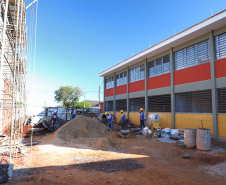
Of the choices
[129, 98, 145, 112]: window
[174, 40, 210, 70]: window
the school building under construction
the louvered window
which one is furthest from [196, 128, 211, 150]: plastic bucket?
[129, 98, 145, 112]: window

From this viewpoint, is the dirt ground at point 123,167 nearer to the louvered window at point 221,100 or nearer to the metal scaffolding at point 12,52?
the metal scaffolding at point 12,52

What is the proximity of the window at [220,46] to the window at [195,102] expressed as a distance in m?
2.28

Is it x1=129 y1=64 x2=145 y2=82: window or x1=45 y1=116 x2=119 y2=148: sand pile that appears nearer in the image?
x1=45 y1=116 x2=119 y2=148: sand pile

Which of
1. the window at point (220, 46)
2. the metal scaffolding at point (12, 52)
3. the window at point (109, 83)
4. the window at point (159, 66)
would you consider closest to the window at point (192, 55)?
the window at point (220, 46)

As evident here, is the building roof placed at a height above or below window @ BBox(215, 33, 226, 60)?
above

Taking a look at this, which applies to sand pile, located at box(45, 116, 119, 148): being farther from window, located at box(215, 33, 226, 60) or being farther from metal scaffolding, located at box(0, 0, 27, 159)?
window, located at box(215, 33, 226, 60)

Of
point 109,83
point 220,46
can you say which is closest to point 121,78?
point 109,83

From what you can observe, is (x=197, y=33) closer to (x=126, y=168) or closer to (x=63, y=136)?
(x=126, y=168)

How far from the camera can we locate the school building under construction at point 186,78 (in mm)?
10102

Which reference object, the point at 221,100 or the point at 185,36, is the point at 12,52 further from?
the point at 221,100

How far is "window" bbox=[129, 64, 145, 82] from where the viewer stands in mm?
17728

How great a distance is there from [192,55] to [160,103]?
190 inches

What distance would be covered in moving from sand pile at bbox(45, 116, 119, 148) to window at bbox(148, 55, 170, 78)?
7070 millimetres

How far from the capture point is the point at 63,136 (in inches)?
413
